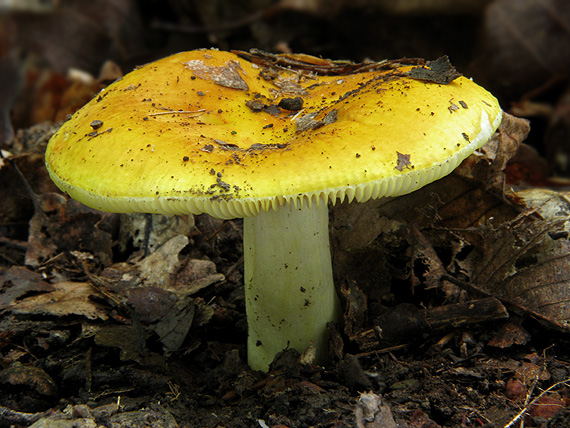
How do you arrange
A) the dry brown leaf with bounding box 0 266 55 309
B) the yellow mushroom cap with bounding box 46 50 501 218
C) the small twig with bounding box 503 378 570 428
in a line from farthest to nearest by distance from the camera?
the dry brown leaf with bounding box 0 266 55 309
the small twig with bounding box 503 378 570 428
the yellow mushroom cap with bounding box 46 50 501 218

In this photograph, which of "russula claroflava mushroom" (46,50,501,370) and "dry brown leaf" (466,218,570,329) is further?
"dry brown leaf" (466,218,570,329)

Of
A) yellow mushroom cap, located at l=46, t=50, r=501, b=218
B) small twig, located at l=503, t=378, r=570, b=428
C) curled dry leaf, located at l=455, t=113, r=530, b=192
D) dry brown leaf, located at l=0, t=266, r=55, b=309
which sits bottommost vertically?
small twig, located at l=503, t=378, r=570, b=428

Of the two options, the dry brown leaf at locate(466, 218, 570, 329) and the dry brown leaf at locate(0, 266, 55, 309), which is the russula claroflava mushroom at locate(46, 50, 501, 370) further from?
the dry brown leaf at locate(0, 266, 55, 309)

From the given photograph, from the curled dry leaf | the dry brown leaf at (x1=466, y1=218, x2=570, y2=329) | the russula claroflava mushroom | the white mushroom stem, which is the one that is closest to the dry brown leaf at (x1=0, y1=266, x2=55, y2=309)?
the russula claroflava mushroom

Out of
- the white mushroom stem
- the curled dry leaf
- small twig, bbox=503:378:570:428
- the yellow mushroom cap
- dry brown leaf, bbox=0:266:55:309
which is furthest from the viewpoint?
the curled dry leaf

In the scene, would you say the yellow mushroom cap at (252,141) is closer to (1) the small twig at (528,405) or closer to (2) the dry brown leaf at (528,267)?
(2) the dry brown leaf at (528,267)

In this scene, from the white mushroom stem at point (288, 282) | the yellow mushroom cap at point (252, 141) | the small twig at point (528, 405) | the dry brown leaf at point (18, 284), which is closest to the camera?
the yellow mushroom cap at point (252, 141)

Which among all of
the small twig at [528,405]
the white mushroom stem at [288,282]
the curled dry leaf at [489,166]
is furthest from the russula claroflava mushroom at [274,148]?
the small twig at [528,405]

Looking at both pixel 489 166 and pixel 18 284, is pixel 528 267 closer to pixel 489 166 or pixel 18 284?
pixel 489 166
